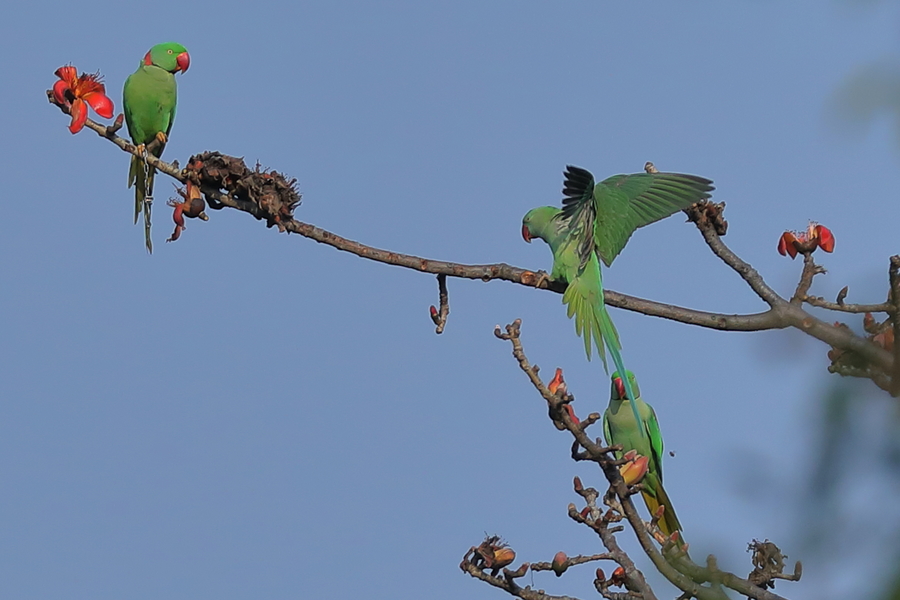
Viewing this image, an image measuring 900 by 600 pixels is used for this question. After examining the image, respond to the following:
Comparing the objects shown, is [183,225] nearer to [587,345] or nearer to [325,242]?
[325,242]

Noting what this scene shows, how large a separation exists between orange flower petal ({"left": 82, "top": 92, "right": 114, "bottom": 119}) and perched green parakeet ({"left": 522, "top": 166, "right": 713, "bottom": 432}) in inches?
72.0

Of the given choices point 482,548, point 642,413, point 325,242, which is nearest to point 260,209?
point 325,242

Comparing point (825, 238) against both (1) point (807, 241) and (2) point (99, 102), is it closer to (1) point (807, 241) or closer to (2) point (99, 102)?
(1) point (807, 241)

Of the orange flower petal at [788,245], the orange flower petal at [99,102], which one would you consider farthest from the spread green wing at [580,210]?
the orange flower petal at [99,102]

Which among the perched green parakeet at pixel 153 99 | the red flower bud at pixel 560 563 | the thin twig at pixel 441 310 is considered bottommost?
the red flower bud at pixel 560 563

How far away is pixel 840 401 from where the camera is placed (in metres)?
1.18

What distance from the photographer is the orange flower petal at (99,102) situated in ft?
12.6

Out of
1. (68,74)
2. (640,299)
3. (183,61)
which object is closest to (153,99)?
(183,61)

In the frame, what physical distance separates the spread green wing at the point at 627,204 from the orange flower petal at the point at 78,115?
2.09 m

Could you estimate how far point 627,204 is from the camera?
4.38 m

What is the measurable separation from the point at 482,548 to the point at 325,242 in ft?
3.65

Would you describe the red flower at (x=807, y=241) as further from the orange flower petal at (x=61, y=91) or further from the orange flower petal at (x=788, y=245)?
the orange flower petal at (x=61, y=91)

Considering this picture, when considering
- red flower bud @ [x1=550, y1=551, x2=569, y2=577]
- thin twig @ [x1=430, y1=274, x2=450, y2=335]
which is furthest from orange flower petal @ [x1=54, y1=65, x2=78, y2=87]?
red flower bud @ [x1=550, y1=551, x2=569, y2=577]

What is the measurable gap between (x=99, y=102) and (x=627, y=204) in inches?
86.4
